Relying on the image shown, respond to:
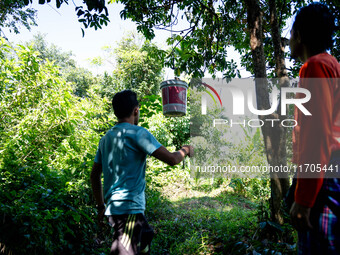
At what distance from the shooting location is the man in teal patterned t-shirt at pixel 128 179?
1.53 m

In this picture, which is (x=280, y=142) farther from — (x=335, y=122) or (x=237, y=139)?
(x=237, y=139)

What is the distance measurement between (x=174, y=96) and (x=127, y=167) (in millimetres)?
1207

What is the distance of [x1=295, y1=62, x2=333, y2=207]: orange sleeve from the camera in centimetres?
98

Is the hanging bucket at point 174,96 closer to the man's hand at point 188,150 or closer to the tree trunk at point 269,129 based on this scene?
the man's hand at point 188,150

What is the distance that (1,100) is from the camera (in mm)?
3596

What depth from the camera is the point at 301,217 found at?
3.28 feet

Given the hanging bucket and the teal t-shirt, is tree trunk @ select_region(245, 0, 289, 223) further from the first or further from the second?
the teal t-shirt

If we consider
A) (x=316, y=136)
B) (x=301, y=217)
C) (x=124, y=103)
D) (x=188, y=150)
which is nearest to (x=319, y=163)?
(x=316, y=136)

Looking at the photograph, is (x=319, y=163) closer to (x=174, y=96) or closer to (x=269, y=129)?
(x=174, y=96)

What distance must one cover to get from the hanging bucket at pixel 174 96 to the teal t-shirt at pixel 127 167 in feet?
3.32

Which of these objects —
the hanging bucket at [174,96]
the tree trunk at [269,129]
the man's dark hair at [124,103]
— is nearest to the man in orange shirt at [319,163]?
the man's dark hair at [124,103]

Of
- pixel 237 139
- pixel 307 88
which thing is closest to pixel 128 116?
pixel 307 88

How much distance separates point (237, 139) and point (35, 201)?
6418 millimetres

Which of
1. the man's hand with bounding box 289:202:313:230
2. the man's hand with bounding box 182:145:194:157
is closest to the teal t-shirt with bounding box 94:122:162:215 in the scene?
the man's hand with bounding box 182:145:194:157
